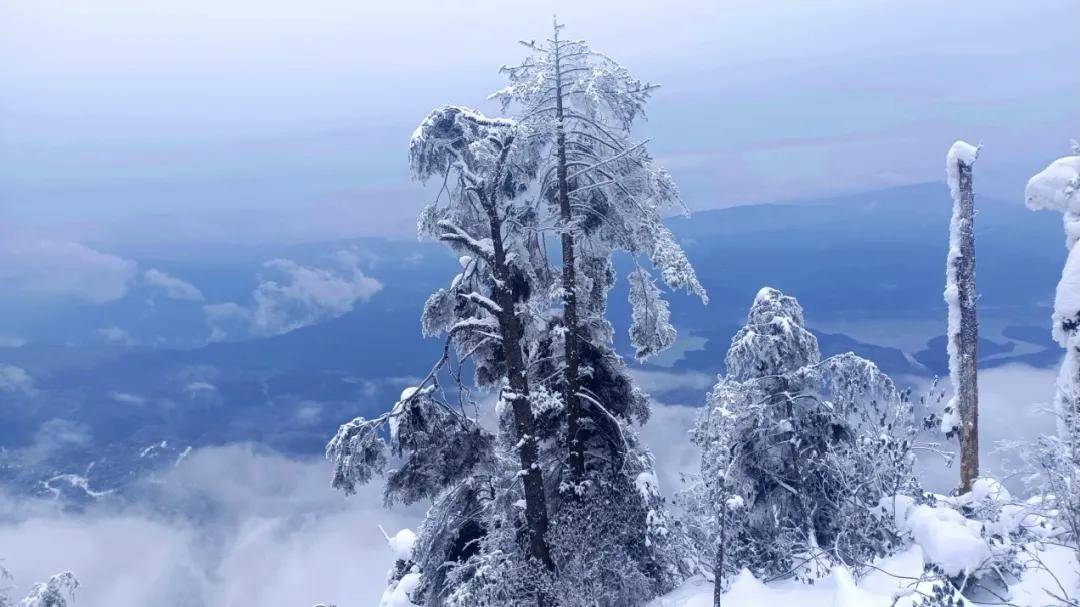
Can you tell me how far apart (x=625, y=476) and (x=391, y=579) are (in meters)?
11.0

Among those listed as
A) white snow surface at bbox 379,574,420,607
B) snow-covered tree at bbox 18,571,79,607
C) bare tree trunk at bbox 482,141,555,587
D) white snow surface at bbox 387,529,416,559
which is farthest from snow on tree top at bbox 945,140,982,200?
snow-covered tree at bbox 18,571,79,607

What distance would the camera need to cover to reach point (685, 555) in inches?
711

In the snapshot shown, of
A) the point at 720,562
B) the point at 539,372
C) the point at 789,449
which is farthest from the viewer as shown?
the point at 789,449

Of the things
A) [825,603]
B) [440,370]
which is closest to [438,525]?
[440,370]

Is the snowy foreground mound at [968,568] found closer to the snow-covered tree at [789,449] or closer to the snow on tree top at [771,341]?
the snow-covered tree at [789,449]

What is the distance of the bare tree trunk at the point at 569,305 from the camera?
48.4 feet

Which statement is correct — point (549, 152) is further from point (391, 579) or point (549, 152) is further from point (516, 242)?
point (391, 579)

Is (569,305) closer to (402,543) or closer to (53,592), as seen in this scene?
(402,543)

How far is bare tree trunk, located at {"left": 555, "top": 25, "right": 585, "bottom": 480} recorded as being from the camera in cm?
1477

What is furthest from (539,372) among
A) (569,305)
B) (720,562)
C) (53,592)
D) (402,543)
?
(53,592)

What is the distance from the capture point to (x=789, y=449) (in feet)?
62.2

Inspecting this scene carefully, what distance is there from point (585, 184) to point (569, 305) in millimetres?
2770

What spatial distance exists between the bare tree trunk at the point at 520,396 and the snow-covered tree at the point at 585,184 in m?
1.27

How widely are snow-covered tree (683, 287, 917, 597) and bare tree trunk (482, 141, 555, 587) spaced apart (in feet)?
14.8
